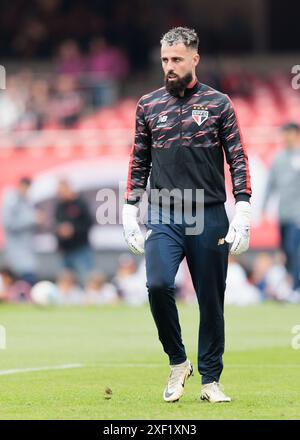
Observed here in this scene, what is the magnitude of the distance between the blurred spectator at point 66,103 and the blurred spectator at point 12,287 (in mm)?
4217

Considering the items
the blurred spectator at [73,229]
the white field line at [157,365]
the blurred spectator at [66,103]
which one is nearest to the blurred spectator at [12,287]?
the blurred spectator at [73,229]

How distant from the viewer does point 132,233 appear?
8914mm

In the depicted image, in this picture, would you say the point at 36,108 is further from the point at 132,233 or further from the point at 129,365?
the point at 132,233

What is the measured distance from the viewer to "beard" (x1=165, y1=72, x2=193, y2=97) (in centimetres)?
872

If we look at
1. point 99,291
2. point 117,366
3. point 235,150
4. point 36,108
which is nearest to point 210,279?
point 235,150

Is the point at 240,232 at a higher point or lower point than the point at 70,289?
higher

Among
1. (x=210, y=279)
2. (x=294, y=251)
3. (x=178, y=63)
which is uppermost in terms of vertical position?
(x=178, y=63)

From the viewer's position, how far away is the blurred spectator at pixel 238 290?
19.6 metres

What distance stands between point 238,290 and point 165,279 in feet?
36.7

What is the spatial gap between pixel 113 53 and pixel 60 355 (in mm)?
16070

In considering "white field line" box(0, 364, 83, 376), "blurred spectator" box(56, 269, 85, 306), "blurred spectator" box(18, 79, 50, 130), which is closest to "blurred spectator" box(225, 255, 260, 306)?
"blurred spectator" box(56, 269, 85, 306)

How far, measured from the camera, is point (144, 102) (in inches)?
350

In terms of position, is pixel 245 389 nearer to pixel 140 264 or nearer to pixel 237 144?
pixel 237 144

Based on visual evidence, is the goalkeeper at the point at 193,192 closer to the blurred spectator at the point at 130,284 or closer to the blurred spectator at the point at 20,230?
the blurred spectator at the point at 130,284
